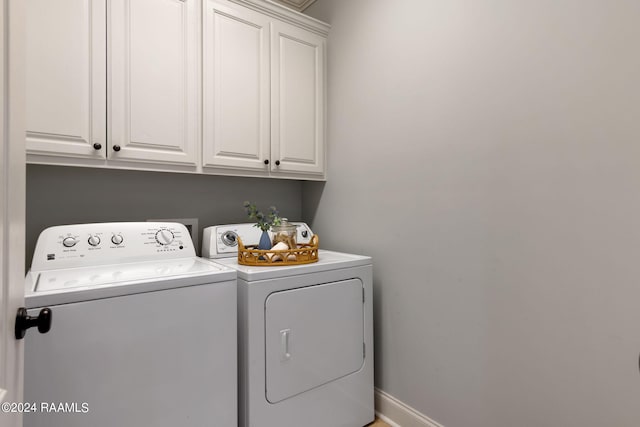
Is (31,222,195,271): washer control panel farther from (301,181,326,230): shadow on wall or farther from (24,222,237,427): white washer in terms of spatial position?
(301,181,326,230): shadow on wall

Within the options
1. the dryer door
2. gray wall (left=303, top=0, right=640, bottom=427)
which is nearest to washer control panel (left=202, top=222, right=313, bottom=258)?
the dryer door

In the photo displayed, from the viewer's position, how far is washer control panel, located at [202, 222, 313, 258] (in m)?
1.75

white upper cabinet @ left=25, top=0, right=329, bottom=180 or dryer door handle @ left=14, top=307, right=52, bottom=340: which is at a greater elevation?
white upper cabinet @ left=25, top=0, right=329, bottom=180

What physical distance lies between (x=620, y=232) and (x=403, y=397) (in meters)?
1.22

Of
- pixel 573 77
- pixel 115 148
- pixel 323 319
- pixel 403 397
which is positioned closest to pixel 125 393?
pixel 323 319

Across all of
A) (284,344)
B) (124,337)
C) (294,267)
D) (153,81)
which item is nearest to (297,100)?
(153,81)

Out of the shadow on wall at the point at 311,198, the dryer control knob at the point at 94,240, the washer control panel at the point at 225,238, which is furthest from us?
the shadow on wall at the point at 311,198

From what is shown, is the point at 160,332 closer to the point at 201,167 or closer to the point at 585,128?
the point at 201,167

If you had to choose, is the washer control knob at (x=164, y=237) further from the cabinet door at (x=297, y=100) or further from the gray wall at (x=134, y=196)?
the cabinet door at (x=297, y=100)

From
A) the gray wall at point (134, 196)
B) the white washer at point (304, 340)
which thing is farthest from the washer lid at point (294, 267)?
the gray wall at point (134, 196)

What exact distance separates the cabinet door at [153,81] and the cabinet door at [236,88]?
0.25 feet

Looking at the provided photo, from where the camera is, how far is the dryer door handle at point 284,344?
139cm

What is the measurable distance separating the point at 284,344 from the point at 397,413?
31.6 inches

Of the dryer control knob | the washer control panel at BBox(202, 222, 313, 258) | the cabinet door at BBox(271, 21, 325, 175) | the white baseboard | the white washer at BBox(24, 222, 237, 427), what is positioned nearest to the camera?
the white washer at BBox(24, 222, 237, 427)
